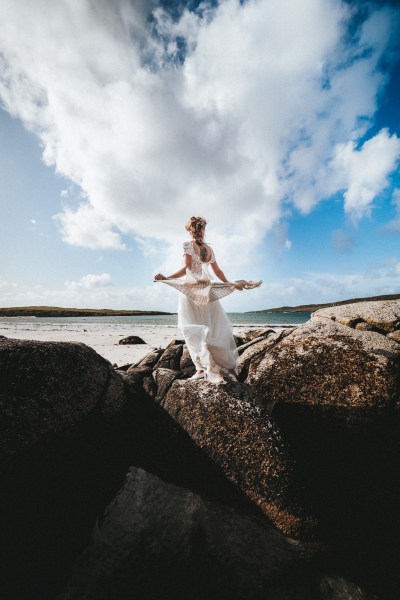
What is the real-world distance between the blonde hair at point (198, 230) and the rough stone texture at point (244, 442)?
10.0 ft

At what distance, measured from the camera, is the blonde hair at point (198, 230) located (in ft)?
19.6

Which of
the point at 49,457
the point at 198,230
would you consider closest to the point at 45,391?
the point at 49,457

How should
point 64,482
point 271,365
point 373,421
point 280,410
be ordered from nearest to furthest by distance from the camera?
point 64,482
point 373,421
point 280,410
point 271,365

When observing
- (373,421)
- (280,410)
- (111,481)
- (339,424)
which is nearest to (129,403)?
(111,481)

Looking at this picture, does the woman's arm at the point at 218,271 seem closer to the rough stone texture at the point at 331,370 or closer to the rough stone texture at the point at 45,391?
the rough stone texture at the point at 331,370

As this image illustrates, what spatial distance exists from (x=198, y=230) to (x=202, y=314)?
6.30 ft

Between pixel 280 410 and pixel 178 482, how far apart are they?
6.39 ft

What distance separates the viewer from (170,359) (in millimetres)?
7496

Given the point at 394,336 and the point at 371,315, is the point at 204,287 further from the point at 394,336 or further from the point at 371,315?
the point at 394,336

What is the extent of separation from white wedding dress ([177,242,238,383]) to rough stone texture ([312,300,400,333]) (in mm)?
2683

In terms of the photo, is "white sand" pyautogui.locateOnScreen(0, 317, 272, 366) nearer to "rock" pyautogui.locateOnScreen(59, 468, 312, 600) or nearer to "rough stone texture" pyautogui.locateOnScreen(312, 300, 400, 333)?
"rough stone texture" pyautogui.locateOnScreen(312, 300, 400, 333)

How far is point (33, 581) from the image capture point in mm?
2385

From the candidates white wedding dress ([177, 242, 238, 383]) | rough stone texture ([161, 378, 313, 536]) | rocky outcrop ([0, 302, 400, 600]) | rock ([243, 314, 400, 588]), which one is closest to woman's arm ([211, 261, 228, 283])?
white wedding dress ([177, 242, 238, 383])

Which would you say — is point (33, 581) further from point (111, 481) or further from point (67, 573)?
point (111, 481)
